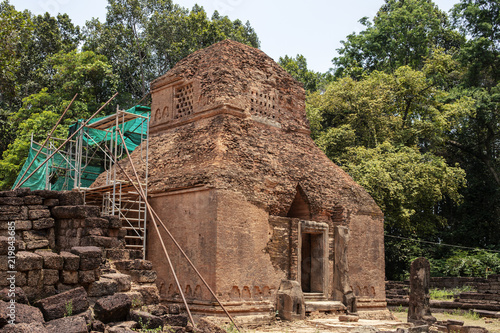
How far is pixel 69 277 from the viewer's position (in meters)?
7.44

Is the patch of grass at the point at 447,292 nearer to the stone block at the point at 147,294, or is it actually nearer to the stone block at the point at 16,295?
the stone block at the point at 147,294

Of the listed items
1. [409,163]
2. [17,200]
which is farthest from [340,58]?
[17,200]

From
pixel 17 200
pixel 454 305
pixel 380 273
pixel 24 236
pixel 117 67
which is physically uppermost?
pixel 117 67

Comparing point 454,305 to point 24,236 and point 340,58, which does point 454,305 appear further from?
point 340,58

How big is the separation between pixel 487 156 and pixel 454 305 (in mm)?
12281

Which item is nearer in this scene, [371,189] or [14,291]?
[14,291]

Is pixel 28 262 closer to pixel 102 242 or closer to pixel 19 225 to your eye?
pixel 19 225

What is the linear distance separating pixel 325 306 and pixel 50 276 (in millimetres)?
7247

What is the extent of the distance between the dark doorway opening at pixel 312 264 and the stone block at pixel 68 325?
771 centimetres

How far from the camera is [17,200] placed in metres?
8.30

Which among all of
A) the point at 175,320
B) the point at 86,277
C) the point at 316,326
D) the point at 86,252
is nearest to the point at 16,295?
the point at 86,277

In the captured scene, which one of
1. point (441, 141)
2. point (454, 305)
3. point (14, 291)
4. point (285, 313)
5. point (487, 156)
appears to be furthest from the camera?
point (487, 156)

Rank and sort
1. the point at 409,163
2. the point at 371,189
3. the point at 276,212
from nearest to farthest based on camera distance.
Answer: the point at 276,212, the point at 371,189, the point at 409,163

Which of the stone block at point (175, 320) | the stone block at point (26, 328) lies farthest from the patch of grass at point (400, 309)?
the stone block at point (26, 328)
